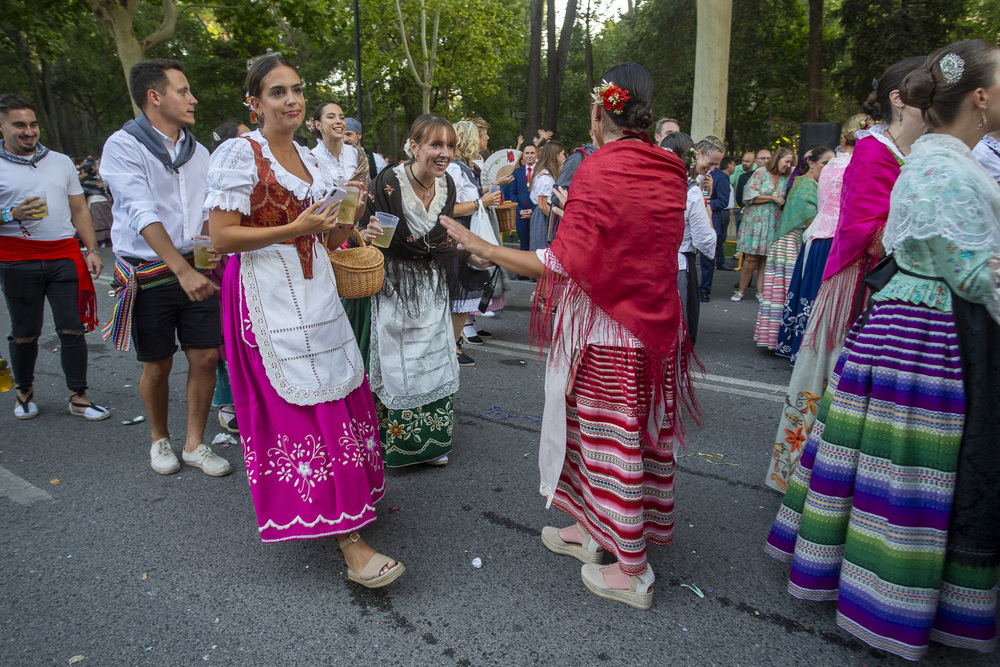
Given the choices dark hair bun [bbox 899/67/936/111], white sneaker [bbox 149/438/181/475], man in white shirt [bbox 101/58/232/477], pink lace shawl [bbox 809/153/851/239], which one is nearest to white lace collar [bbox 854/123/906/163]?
dark hair bun [bbox 899/67/936/111]

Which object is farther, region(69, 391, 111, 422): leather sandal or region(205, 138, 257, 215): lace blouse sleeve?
region(69, 391, 111, 422): leather sandal

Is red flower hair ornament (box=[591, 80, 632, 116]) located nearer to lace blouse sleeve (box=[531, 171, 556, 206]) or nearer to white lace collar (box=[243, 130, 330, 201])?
white lace collar (box=[243, 130, 330, 201])

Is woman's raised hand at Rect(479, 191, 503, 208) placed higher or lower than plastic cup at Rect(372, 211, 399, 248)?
higher

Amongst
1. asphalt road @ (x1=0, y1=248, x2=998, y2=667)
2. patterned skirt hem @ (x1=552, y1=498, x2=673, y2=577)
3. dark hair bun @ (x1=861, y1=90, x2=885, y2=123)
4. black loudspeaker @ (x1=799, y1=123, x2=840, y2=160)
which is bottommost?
asphalt road @ (x1=0, y1=248, x2=998, y2=667)

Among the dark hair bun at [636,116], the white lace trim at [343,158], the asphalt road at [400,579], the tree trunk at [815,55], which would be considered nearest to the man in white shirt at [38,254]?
the asphalt road at [400,579]

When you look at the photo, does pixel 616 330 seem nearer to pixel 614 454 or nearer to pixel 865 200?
pixel 614 454

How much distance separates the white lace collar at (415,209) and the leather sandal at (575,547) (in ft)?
5.83

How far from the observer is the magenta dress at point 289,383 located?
248 cm

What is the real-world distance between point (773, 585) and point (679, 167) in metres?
1.74

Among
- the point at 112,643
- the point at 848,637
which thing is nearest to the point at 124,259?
the point at 112,643

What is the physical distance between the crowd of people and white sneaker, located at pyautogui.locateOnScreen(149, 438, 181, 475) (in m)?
0.01

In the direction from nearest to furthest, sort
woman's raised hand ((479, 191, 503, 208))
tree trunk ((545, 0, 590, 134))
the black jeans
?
the black jeans, woman's raised hand ((479, 191, 503, 208)), tree trunk ((545, 0, 590, 134))

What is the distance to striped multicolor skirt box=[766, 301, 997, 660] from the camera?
203 cm

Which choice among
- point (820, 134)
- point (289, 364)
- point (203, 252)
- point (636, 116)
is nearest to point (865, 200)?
point (636, 116)
